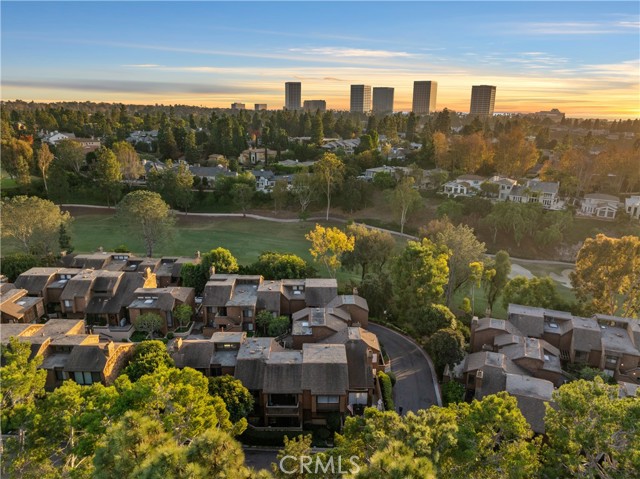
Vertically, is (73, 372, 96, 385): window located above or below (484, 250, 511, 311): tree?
below

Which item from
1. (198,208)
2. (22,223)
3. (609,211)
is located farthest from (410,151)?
(22,223)

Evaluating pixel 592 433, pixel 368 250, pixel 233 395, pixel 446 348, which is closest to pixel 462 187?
pixel 368 250

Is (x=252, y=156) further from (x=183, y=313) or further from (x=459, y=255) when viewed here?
(x=459, y=255)

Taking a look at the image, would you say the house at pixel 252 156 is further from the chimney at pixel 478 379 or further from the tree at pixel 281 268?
the chimney at pixel 478 379

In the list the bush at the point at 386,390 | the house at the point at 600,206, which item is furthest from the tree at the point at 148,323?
the house at the point at 600,206

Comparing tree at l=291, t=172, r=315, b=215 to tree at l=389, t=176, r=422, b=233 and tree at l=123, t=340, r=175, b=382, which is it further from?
tree at l=123, t=340, r=175, b=382

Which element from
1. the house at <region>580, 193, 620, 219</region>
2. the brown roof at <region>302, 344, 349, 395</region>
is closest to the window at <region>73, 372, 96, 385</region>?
the brown roof at <region>302, 344, 349, 395</region>

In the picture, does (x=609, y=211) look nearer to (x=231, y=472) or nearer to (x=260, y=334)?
(x=260, y=334)
